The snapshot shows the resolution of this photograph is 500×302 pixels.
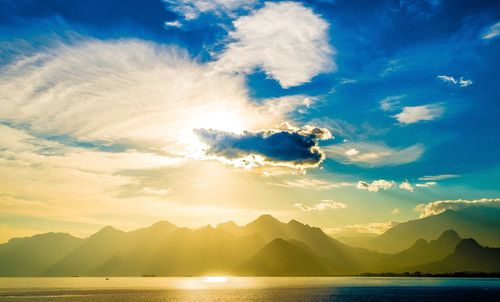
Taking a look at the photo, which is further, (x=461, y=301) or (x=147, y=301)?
(x=147, y=301)

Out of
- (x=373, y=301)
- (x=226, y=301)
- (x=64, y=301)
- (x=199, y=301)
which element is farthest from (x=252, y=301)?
(x=64, y=301)

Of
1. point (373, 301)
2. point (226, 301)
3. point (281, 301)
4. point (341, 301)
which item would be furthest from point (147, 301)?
point (373, 301)

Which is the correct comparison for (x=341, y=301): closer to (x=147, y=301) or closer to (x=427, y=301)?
(x=427, y=301)

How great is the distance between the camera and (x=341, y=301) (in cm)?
18988

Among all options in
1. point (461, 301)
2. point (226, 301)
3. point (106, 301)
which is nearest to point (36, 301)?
point (106, 301)

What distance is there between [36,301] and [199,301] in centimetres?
7549

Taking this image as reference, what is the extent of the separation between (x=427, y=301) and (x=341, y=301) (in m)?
36.2

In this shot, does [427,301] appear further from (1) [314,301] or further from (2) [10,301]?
(2) [10,301]

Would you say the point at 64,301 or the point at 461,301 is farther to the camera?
the point at 64,301

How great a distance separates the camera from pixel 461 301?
7067 inches

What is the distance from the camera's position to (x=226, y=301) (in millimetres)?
198875

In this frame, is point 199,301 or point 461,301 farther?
point 199,301

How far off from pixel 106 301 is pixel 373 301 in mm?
118473

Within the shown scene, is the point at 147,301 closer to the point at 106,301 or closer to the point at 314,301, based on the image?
the point at 106,301
